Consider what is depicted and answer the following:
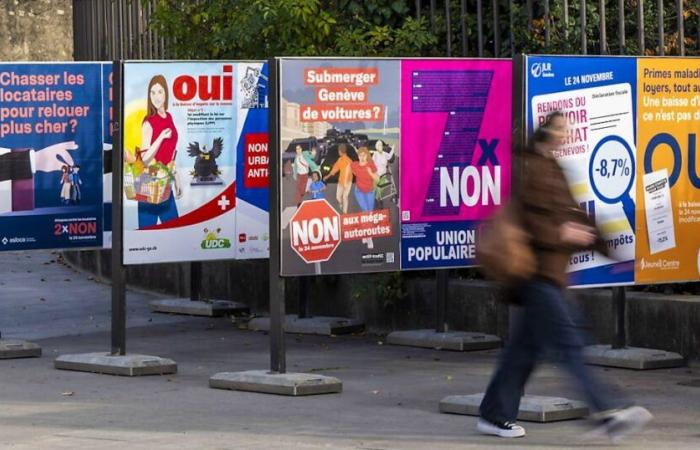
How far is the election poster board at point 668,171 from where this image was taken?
38.1 feet

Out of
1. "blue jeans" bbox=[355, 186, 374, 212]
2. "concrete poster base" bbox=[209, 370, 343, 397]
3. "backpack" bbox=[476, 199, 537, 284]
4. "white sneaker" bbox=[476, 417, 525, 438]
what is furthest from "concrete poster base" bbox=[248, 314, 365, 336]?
"backpack" bbox=[476, 199, 537, 284]

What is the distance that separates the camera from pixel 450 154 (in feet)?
39.3

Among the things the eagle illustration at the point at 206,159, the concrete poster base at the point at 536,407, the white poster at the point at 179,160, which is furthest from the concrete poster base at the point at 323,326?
the concrete poster base at the point at 536,407

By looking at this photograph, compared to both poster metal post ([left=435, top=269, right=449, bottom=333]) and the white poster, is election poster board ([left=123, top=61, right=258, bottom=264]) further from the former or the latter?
poster metal post ([left=435, top=269, right=449, bottom=333])

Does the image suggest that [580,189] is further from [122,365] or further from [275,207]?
[122,365]

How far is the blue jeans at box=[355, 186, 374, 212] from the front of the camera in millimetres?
11375

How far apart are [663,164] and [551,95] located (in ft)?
5.17

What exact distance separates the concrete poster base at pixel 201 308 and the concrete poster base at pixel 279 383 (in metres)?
4.93

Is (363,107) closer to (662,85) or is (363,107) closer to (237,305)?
(662,85)

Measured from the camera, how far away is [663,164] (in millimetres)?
11766

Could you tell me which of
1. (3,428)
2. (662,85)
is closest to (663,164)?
(662,85)

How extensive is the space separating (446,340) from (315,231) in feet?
9.16

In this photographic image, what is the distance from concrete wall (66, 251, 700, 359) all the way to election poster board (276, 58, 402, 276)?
174cm

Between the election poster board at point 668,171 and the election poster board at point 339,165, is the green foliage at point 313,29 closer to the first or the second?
the election poster board at point 339,165
